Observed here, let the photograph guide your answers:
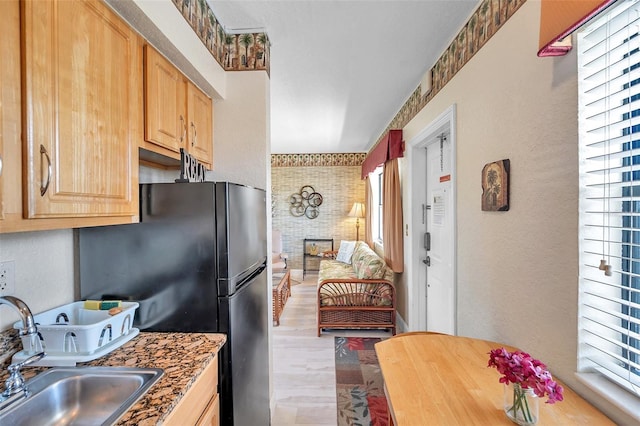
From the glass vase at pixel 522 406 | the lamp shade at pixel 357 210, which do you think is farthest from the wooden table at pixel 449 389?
the lamp shade at pixel 357 210

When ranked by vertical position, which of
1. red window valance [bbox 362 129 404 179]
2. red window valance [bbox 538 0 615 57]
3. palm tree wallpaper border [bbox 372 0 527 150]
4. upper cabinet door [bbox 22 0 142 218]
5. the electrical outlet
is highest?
palm tree wallpaper border [bbox 372 0 527 150]

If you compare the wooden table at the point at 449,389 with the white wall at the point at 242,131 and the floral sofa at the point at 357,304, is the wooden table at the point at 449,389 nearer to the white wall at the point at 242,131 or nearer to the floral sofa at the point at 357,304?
the white wall at the point at 242,131

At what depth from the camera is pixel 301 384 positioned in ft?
7.43

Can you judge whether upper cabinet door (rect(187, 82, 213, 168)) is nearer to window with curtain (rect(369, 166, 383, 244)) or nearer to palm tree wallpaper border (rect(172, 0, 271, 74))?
palm tree wallpaper border (rect(172, 0, 271, 74))

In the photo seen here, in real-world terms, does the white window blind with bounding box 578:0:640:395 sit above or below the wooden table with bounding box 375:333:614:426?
above

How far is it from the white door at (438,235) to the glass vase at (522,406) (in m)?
1.40

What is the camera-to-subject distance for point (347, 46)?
76.9 inches

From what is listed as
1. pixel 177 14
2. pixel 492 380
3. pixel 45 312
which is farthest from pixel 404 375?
pixel 177 14

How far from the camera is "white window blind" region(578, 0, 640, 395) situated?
80 cm

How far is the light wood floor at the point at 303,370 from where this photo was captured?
194 centimetres

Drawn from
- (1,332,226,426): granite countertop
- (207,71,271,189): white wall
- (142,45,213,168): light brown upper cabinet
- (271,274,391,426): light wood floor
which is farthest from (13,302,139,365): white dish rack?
(271,274,391,426): light wood floor

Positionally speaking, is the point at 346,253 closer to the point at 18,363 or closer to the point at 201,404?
the point at 201,404

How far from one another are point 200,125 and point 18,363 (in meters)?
1.33

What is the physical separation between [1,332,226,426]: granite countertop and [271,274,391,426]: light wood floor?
118 cm
